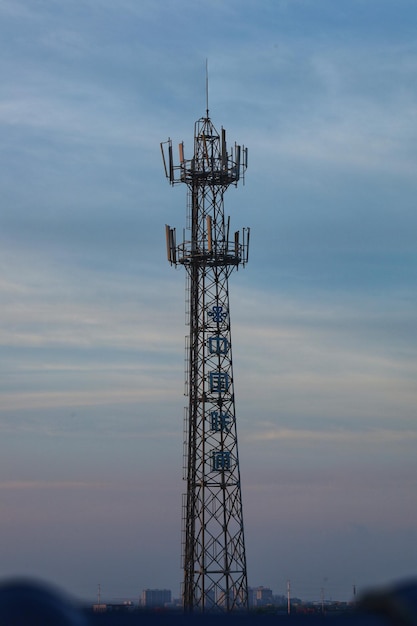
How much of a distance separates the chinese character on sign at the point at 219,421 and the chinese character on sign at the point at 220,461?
1.08m

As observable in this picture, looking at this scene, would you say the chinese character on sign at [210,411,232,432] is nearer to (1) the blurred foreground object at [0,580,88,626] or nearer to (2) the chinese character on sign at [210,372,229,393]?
(2) the chinese character on sign at [210,372,229,393]

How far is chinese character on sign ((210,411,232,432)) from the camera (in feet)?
157

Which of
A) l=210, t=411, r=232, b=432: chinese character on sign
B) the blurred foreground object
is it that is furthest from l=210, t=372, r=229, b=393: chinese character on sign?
the blurred foreground object

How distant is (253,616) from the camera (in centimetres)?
1656

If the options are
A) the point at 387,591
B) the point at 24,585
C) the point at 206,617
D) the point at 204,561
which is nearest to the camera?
the point at 24,585

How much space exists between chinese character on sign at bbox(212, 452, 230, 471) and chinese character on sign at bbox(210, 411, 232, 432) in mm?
1077

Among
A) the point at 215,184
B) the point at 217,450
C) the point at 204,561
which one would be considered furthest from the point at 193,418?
the point at 215,184

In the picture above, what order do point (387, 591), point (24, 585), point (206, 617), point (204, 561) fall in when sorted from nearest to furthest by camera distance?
point (24, 585) < point (387, 591) < point (206, 617) < point (204, 561)

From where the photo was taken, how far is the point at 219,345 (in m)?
48.4

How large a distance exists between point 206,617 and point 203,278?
3326 cm

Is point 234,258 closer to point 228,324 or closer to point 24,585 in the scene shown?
point 228,324

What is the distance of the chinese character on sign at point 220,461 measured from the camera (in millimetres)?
47500

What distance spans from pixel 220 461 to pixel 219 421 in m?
1.67

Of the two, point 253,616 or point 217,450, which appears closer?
point 253,616
